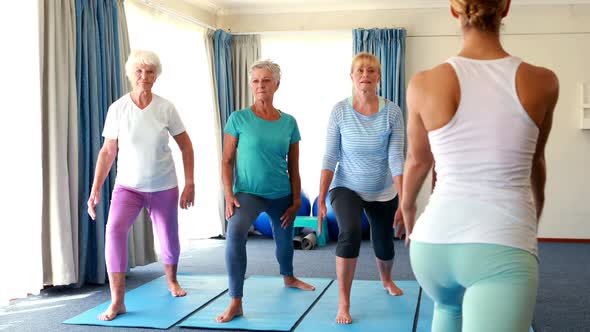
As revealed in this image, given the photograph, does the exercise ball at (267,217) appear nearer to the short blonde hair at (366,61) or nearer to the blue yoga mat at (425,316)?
the blue yoga mat at (425,316)

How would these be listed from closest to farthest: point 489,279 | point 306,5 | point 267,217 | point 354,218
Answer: point 489,279
point 354,218
point 267,217
point 306,5

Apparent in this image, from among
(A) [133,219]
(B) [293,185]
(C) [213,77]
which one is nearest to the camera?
(A) [133,219]

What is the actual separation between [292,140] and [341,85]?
3.40 m

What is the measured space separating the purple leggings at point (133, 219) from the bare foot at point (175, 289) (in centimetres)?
15

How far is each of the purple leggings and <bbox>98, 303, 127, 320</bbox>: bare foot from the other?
0.20 metres

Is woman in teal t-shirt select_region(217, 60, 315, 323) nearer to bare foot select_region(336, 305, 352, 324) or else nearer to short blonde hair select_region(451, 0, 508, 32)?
bare foot select_region(336, 305, 352, 324)

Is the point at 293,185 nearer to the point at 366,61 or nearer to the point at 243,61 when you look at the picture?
the point at 366,61

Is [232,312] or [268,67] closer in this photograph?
[232,312]

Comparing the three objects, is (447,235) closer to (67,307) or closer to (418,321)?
(418,321)

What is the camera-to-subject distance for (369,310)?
369 centimetres

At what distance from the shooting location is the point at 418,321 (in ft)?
11.5

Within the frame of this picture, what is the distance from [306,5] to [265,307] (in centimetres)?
418

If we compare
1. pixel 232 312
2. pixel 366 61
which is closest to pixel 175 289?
pixel 232 312

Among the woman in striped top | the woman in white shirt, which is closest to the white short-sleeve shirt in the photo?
the woman in white shirt
